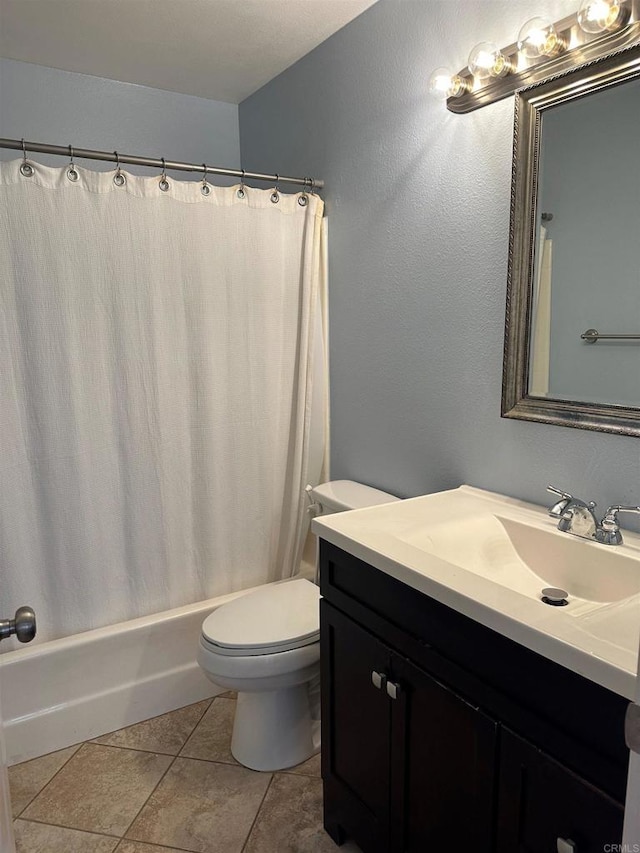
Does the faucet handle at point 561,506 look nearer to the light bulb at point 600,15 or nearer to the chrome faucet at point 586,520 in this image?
the chrome faucet at point 586,520

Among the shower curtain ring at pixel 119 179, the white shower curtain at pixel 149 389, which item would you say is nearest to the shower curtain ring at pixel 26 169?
the white shower curtain at pixel 149 389

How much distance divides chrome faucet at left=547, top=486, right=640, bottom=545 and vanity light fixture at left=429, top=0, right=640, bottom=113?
3.24 ft

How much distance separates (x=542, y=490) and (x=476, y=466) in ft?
0.75

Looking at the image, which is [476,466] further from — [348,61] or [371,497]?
[348,61]

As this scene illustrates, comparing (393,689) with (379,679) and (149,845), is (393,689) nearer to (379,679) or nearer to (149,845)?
(379,679)

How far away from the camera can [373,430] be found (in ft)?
7.13

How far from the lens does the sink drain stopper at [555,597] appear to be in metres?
1.26

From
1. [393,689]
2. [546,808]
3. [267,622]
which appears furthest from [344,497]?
[546,808]

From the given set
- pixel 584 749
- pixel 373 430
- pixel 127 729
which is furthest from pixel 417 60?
Answer: pixel 127 729

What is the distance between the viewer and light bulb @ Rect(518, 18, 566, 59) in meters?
1.36

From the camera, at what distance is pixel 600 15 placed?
1.25m

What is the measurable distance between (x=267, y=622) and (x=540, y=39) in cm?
171

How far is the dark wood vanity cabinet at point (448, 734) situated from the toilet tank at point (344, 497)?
20.9 inches

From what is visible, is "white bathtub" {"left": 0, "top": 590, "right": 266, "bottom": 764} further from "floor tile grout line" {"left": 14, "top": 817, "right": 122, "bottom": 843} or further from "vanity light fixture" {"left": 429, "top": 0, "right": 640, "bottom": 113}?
"vanity light fixture" {"left": 429, "top": 0, "right": 640, "bottom": 113}
